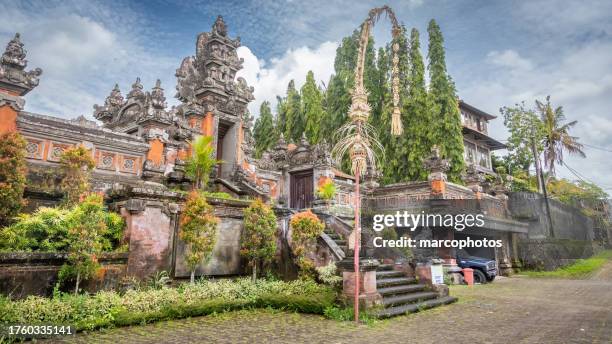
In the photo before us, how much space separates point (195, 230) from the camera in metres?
8.96

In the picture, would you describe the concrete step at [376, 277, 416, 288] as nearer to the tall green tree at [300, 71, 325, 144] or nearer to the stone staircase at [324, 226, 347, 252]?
the stone staircase at [324, 226, 347, 252]

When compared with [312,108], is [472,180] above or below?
below

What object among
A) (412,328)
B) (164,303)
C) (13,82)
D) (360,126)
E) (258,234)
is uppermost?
(13,82)

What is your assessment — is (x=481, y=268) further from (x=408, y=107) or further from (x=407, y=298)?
(x=408, y=107)

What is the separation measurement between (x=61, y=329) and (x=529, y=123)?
112ft

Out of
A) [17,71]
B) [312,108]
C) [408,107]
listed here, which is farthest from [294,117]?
[17,71]

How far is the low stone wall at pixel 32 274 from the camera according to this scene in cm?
662

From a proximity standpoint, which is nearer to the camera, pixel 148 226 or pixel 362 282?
pixel 362 282

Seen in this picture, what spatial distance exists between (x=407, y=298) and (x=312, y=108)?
27.5 m

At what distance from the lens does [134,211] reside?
28.3 ft

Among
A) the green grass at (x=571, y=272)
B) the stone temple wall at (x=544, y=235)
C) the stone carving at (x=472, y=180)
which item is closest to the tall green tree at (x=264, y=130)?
the stone carving at (x=472, y=180)

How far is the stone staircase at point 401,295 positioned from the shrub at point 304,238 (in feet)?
6.56

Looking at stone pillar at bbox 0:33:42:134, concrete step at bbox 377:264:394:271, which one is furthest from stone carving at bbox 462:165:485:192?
stone pillar at bbox 0:33:42:134

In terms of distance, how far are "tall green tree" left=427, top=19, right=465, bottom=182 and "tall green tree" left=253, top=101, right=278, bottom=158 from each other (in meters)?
17.0
